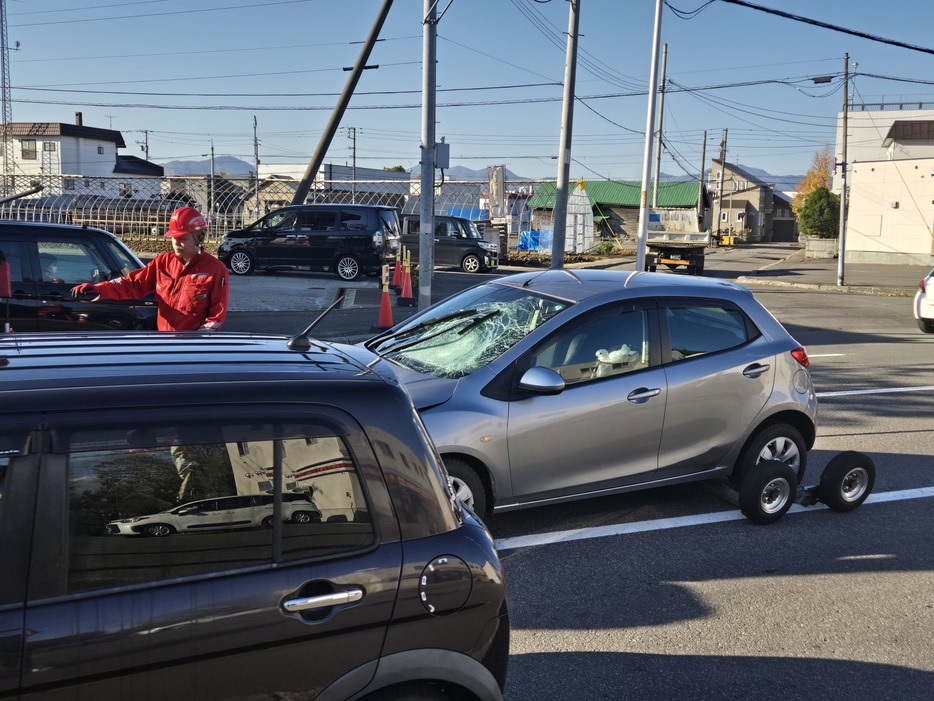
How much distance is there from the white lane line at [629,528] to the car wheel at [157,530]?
3.23 metres

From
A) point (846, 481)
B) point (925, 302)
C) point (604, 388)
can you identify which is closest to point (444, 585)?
point (604, 388)

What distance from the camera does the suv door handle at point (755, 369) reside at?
6023 mm

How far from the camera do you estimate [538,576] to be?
4953 millimetres

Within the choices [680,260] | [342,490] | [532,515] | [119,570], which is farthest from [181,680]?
[680,260]

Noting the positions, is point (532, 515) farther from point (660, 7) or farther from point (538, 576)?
point (660, 7)

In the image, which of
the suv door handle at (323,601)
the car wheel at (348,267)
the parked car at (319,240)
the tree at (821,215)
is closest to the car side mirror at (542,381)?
the suv door handle at (323,601)

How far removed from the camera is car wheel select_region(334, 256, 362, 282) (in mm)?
22922

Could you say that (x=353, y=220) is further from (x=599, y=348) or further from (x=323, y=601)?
(x=323, y=601)

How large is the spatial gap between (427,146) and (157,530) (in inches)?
543

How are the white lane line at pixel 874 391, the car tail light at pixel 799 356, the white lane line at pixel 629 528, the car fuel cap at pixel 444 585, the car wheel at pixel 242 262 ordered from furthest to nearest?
the car wheel at pixel 242 262 → the white lane line at pixel 874 391 → the car tail light at pixel 799 356 → the white lane line at pixel 629 528 → the car fuel cap at pixel 444 585

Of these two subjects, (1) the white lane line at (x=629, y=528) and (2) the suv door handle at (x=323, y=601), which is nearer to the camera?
(2) the suv door handle at (x=323, y=601)

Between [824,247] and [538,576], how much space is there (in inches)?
1995

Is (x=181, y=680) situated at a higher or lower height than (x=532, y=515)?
higher

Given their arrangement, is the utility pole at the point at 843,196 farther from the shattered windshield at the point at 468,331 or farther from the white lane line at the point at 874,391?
the shattered windshield at the point at 468,331
